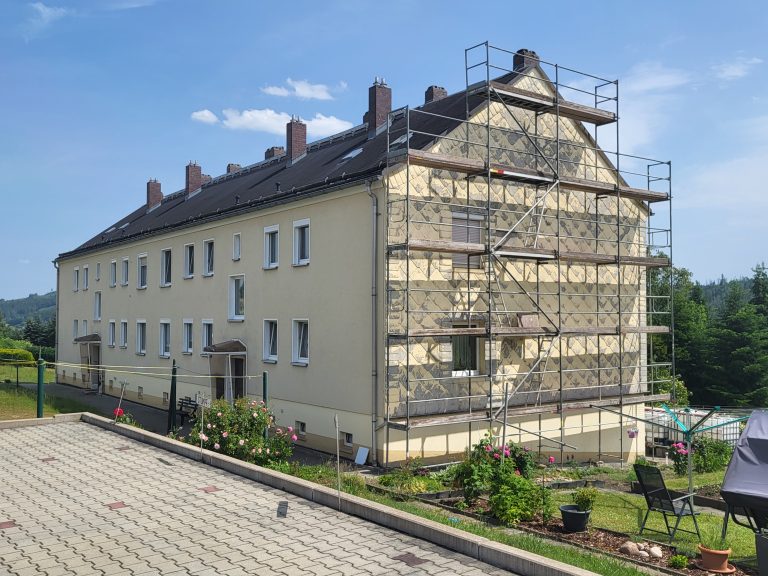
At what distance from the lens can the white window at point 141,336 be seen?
29.4m

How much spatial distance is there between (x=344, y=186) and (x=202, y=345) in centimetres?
1039

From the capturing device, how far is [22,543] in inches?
324

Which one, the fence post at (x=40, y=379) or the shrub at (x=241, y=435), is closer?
the shrub at (x=241, y=435)

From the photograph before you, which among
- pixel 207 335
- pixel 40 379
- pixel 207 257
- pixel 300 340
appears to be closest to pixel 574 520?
pixel 300 340

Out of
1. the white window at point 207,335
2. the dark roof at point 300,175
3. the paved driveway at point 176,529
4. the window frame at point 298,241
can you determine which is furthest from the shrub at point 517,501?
the white window at point 207,335

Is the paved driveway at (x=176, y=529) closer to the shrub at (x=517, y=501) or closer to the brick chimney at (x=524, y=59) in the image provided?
the shrub at (x=517, y=501)

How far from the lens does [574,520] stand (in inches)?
352

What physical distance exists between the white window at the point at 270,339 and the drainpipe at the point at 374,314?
5.31 meters

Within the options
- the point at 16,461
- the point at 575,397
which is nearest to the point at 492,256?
the point at 575,397

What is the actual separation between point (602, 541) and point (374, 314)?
8.62 meters

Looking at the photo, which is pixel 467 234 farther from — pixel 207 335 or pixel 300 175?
pixel 207 335

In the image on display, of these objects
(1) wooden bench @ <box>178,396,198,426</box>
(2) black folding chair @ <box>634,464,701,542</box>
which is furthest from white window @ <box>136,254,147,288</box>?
(2) black folding chair @ <box>634,464,701,542</box>

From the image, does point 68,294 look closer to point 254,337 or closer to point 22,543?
point 254,337

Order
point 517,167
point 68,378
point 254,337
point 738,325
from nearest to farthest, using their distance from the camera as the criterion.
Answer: point 517,167 → point 254,337 → point 68,378 → point 738,325
